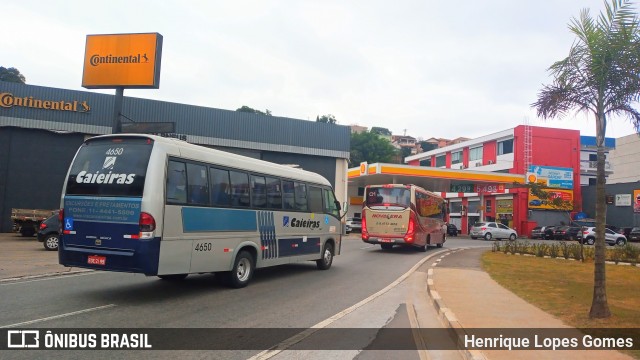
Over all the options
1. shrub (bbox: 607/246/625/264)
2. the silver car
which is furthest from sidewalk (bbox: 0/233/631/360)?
the silver car

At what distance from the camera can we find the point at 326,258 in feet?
48.2

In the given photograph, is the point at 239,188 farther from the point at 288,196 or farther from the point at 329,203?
the point at 329,203

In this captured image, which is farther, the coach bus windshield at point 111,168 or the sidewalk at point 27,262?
the sidewalk at point 27,262

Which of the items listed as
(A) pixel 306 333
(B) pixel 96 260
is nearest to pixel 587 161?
(A) pixel 306 333

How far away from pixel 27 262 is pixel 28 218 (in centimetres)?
893

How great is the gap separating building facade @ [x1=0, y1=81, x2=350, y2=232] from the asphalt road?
13.2 metres

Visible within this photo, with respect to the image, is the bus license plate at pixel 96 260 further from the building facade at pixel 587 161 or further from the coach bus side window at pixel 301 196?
the building facade at pixel 587 161

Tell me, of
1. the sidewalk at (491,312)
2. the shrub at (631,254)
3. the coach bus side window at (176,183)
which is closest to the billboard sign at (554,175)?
the shrub at (631,254)

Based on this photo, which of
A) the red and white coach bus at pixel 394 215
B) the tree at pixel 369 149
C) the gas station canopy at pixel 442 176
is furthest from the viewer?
the tree at pixel 369 149

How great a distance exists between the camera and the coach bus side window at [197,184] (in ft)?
29.1

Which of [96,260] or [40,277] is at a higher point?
[96,260]

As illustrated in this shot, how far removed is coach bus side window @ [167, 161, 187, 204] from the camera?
836 cm

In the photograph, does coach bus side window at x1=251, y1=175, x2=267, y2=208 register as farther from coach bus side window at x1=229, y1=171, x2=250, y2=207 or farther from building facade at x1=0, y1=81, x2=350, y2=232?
building facade at x1=0, y1=81, x2=350, y2=232

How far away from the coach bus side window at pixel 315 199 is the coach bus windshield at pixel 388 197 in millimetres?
7943
